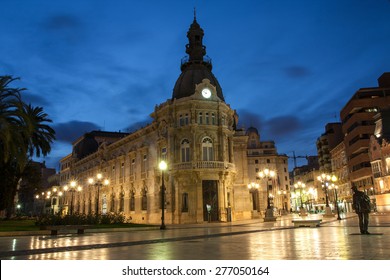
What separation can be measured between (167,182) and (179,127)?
7.03 meters

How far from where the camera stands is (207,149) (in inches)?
1756

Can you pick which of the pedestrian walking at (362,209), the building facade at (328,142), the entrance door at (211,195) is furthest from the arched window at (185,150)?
the building facade at (328,142)

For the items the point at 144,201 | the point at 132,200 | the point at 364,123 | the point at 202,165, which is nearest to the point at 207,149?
→ the point at 202,165

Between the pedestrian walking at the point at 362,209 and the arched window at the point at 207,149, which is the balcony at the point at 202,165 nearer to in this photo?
the arched window at the point at 207,149

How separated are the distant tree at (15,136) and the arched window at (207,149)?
1831cm

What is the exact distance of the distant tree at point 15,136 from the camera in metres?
24.1

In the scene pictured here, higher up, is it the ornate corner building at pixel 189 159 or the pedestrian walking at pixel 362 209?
the ornate corner building at pixel 189 159

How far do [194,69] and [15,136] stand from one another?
28.1m

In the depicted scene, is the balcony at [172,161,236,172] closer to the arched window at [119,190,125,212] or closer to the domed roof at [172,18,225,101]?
the domed roof at [172,18,225,101]

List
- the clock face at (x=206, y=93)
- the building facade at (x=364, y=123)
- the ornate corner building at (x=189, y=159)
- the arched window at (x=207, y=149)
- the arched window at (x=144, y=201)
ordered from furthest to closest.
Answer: the building facade at (x=364, y=123), the arched window at (x=144, y=201), the clock face at (x=206, y=93), the arched window at (x=207, y=149), the ornate corner building at (x=189, y=159)

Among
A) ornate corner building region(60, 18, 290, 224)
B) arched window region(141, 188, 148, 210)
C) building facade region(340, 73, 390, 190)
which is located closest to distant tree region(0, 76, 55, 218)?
ornate corner building region(60, 18, 290, 224)

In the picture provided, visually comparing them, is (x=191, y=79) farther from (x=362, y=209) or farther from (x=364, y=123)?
(x=364, y=123)
